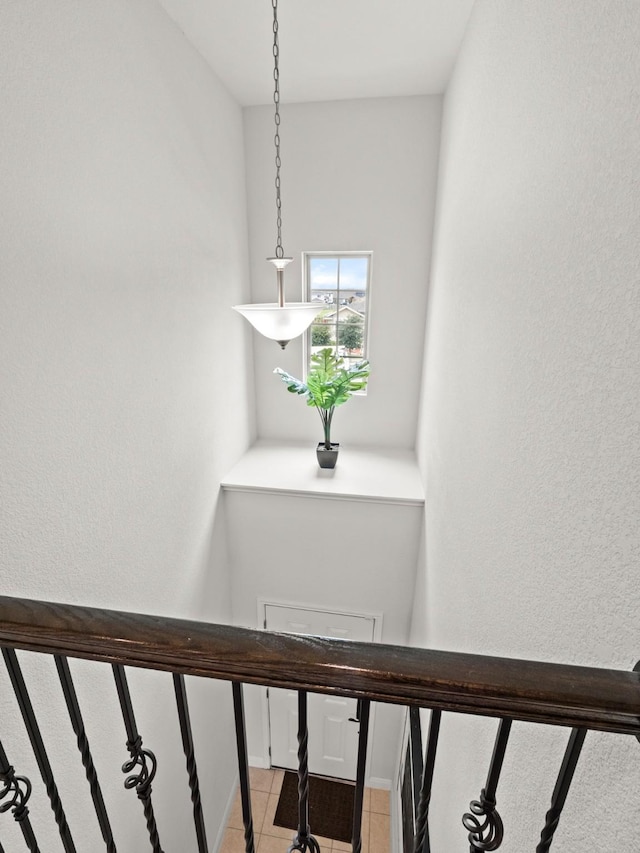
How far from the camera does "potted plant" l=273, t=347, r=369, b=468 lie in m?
3.36

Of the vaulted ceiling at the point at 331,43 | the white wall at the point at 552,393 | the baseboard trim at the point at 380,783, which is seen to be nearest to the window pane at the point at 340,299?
the vaulted ceiling at the point at 331,43

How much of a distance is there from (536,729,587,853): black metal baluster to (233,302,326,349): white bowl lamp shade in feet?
5.59

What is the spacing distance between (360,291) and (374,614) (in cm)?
259

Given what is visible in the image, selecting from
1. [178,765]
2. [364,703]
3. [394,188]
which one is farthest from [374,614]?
[394,188]

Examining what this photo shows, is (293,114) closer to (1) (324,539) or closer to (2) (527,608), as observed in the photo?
(1) (324,539)

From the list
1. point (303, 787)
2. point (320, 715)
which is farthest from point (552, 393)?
point (320, 715)

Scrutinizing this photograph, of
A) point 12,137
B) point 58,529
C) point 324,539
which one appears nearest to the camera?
point 12,137

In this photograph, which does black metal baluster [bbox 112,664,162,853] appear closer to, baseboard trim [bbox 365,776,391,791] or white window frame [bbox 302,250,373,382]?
white window frame [bbox 302,250,373,382]

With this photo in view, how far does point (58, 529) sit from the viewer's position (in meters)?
1.57

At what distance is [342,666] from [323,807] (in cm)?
409

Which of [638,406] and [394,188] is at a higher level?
[394,188]

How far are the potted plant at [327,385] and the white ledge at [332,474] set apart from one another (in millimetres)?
165

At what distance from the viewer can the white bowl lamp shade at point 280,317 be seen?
76.4 inches

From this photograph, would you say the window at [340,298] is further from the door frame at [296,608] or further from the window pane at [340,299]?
the door frame at [296,608]
